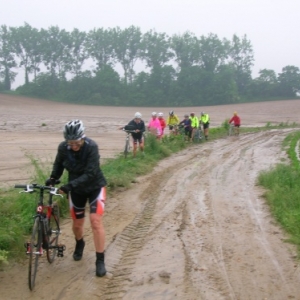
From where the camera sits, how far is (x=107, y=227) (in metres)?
8.12

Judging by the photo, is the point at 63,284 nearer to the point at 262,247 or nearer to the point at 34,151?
the point at 262,247

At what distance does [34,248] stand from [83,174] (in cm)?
103

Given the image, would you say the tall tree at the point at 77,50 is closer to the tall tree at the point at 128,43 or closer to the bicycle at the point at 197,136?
the tall tree at the point at 128,43

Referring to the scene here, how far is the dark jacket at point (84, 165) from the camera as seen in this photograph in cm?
577

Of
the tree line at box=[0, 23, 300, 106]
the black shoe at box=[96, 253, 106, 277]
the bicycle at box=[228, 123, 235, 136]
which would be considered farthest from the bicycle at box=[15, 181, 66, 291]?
the tree line at box=[0, 23, 300, 106]

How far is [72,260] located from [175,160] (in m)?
10.5

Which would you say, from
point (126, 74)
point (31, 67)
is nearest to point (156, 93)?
point (126, 74)

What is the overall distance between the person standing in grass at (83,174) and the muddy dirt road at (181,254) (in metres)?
0.54

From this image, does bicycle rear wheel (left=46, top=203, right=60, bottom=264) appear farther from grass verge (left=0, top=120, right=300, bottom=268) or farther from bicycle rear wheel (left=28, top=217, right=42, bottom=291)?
grass verge (left=0, top=120, right=300, bottom=268)

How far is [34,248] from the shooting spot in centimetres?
561

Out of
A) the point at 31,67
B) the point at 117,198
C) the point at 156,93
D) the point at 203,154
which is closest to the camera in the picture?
the point at 117,198

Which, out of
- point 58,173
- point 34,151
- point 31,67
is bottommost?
point 34,151

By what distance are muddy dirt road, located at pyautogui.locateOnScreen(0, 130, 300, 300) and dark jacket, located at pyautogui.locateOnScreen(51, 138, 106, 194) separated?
3.71 ft

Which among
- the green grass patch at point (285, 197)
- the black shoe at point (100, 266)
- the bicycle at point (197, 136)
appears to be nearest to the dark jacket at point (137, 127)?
the green grass patch at point (285, 197)
